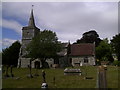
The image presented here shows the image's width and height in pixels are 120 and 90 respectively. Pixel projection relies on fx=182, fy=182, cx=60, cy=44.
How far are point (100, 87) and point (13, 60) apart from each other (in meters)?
54.6

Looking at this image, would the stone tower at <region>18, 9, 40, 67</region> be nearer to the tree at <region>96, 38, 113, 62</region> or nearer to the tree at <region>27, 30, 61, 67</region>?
the tree at <region>27, 30, 61, 67</region>

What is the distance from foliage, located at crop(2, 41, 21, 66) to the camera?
61.6 m

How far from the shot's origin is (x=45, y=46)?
159ft

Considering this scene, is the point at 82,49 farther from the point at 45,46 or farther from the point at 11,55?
the point at 11,55

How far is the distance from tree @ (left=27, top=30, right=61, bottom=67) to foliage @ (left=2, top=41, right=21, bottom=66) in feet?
47.4

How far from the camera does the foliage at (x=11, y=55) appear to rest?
6158 cm

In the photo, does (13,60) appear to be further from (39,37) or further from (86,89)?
(86,89)

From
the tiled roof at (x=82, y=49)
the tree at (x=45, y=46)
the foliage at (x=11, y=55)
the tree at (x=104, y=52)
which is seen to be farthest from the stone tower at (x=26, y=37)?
the tree at (x=104, y=52)

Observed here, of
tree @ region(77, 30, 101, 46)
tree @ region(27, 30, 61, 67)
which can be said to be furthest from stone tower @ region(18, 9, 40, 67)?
tree @ region(77, 30, 101, 46)

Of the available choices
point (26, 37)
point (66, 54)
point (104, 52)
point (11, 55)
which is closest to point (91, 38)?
point (104, 52)

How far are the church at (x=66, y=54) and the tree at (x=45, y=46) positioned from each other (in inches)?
270

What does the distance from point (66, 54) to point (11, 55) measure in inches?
821

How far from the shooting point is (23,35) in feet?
196

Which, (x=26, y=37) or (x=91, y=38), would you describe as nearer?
(x=26, y=37)
